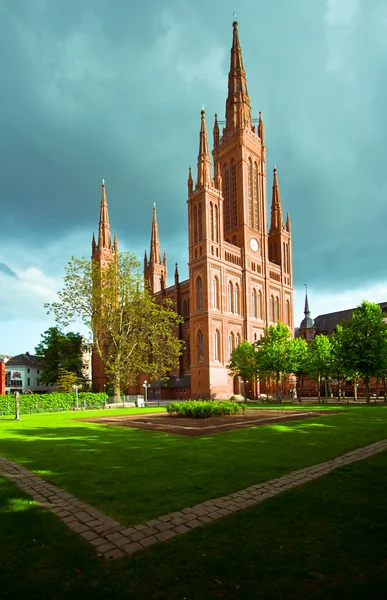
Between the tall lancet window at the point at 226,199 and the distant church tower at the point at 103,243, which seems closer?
the tall lancet window at the point at 226,199

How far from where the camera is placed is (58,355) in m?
69.2

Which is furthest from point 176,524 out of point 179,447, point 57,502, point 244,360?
point 244,360

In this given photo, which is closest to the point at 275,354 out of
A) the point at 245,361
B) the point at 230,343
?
the point at 245,361

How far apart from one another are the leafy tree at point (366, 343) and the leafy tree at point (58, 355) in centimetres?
4538

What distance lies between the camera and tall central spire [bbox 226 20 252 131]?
70.2 m

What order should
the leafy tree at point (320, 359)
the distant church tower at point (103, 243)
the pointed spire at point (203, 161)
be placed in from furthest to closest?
the distant church tower at point (103, 243)
the pointed spire at point (203, 161)
the leafy tree at point (320, 359)

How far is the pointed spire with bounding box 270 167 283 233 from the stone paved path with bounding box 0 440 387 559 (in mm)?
69082

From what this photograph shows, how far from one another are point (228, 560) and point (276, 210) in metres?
75.2

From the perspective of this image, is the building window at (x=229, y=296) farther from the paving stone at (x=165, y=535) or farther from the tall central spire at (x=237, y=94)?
the paving stone at (x=165, y=535)

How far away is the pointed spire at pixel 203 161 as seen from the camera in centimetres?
6096

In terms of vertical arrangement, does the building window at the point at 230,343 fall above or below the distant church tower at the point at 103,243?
below

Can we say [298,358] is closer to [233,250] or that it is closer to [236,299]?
[236,299]

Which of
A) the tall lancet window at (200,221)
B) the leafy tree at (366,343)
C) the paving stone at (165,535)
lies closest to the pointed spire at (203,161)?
the tall lancet window at (200,221)

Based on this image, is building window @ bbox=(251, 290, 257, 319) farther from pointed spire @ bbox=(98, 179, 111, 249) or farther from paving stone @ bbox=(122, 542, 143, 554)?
paving stone @ bbox=(122, 542, 143, 554)
